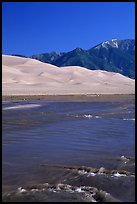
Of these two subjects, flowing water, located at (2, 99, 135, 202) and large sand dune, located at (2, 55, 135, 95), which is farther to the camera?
large sand dune, located at (2, 55, 135, 95)

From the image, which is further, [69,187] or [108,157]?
[108,157]

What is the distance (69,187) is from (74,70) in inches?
3287

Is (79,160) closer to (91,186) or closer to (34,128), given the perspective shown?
(91,186)

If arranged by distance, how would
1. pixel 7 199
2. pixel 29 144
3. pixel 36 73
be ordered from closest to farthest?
pixel 7 199 < pixel 29 144 < pixel 36 73

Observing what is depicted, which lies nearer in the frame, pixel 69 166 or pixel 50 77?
pixel 69 166

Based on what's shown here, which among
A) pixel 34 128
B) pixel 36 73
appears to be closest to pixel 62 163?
pixel 34 128

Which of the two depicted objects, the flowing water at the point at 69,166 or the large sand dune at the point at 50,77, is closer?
the flowing water at the point at 69,166

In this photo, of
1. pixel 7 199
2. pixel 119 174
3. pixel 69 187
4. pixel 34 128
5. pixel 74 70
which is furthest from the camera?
pixel 74 70

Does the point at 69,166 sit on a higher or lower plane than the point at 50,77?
lower

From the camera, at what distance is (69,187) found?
6.29m

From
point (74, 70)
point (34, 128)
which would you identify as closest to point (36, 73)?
point (74, 70)

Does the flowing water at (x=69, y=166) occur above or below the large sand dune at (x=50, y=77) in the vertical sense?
below

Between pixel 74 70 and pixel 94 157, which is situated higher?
pixel 74 70

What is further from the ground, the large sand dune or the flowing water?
the large sand dune
